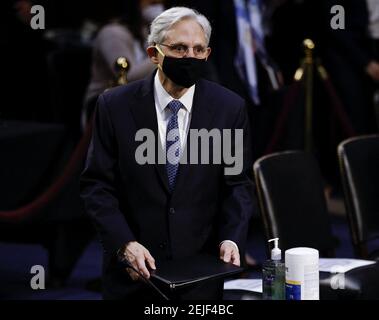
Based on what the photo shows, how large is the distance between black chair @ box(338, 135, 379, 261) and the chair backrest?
16cm

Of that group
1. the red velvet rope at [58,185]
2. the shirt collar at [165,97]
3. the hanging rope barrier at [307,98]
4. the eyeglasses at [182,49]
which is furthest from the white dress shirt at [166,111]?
the hanging rope barrier at [307,98]

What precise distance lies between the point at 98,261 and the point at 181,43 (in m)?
2.76

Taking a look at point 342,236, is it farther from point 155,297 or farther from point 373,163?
point 155,297

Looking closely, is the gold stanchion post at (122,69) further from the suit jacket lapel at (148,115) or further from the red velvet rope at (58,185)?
the suit jacket lapel at (148,115)

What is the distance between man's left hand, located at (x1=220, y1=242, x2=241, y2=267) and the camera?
268 centimetres

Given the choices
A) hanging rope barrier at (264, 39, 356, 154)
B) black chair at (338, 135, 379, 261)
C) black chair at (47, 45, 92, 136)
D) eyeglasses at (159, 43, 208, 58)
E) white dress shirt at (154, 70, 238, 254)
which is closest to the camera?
eyeglasses at (159, 43, 208, 58)

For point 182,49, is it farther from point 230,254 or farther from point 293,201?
point 293,201

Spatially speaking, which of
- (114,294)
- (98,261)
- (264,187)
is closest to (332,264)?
(264,187)

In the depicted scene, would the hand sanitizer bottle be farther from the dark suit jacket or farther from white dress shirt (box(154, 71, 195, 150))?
white dress shirt (box(154, 71, 195, 150))

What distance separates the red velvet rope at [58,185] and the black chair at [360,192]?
1314 millimetres

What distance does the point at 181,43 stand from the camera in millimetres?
2670

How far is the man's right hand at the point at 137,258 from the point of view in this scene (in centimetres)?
258

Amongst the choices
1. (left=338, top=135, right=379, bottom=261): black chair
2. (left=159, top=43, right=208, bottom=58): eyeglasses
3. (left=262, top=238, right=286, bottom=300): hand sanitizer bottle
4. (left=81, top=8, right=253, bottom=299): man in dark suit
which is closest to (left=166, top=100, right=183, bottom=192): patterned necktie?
(left=81, top=8, right=253, bottom=299): man in dark suit

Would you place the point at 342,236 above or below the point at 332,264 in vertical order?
above
